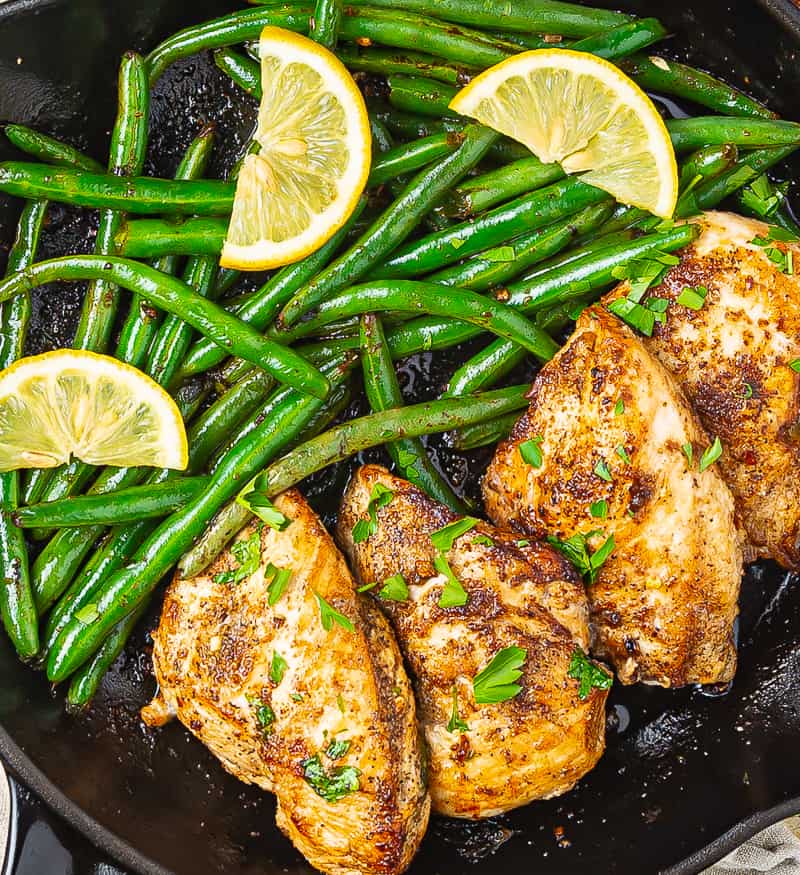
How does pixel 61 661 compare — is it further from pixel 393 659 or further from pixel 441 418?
pixel 441 418

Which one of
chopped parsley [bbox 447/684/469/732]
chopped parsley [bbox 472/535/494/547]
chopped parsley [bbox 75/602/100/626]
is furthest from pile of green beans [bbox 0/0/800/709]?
chopped parsley [bbox 447/684/469/732]

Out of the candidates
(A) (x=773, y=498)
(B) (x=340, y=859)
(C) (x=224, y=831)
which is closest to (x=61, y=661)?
(C) (x=224, y=831)

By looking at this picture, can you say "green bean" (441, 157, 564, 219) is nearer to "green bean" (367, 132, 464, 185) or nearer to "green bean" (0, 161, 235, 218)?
"green bean" (367, 132, 464, 185)

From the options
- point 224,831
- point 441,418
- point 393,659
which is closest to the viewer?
point 393,659

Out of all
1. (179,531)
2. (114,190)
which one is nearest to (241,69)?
(114,190)

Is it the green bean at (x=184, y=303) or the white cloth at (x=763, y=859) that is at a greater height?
the green bean at (x=184, y=303)

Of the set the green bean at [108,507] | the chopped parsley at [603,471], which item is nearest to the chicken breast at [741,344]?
the chopped parsley at [603,471]

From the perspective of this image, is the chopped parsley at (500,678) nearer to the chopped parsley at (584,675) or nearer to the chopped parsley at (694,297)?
the chopped parsley at (584,675)
